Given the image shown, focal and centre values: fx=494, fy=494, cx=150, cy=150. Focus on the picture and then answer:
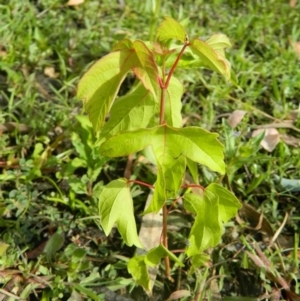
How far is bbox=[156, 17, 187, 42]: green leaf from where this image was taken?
1051 millimetres

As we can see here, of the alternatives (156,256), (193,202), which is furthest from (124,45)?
(156,256)

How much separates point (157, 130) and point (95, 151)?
2.23 feet

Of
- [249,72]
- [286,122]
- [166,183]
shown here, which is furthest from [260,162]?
[166,183]

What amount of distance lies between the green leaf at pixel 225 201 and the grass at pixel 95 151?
41cm

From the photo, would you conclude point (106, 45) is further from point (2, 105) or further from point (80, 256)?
point (80, 256)

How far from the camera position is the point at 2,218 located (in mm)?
1696

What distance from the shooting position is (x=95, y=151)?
1765mm

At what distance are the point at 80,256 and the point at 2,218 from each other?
31cm

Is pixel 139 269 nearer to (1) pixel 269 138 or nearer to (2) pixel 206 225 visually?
(2) pixel 206 225

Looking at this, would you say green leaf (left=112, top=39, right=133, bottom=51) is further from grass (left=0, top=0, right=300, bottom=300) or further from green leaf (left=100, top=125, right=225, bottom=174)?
grass (left=0, top=0, right=300, bottom=300)

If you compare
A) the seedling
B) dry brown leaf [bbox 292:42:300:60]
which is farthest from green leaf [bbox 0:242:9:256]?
dry brown leaf [bbox 292:42:300:60]

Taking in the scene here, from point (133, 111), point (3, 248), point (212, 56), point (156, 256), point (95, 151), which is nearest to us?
point (212, 56)

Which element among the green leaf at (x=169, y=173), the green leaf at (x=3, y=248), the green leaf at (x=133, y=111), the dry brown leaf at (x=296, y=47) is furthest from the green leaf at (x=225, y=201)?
the dry brown leaf at (x=296, y=47)

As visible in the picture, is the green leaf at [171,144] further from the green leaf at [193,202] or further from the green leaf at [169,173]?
the green leaf at [193,202]
